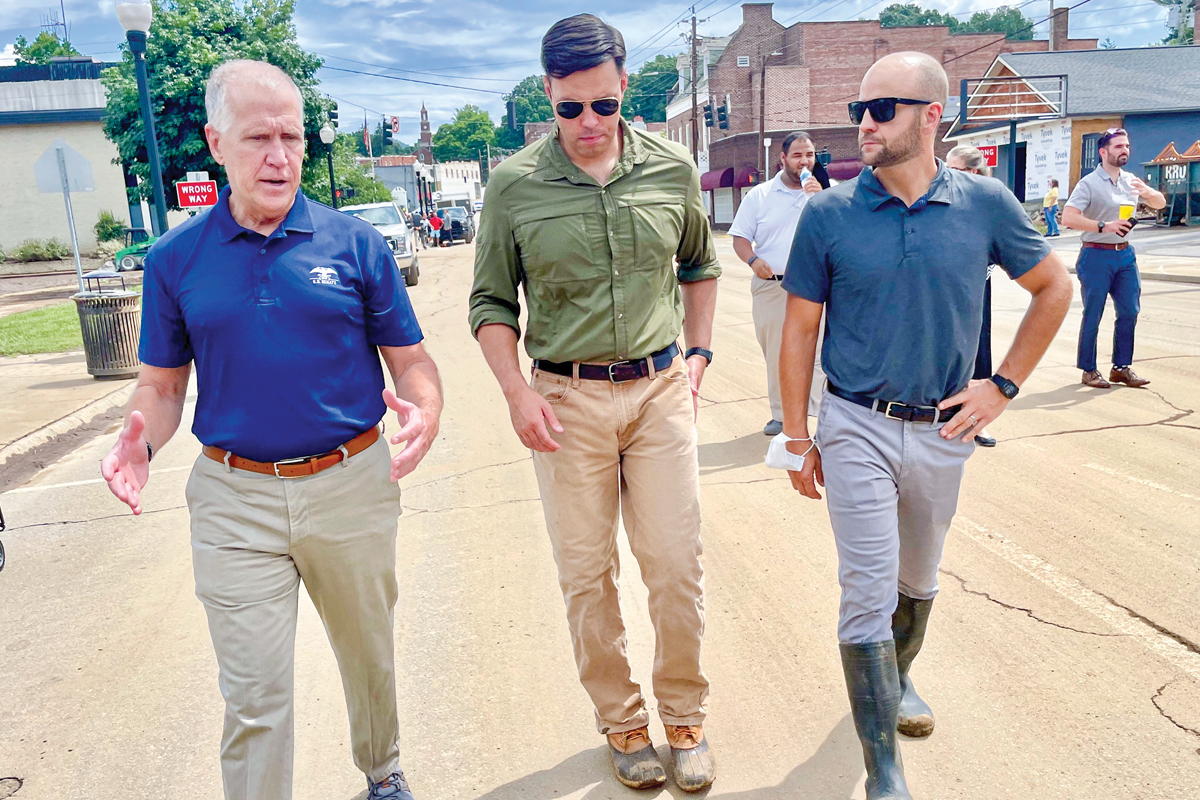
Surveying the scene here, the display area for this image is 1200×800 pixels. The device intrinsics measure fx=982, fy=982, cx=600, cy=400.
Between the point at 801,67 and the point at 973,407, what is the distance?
61.2 metres

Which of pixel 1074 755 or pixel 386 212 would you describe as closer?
pixel 1074 755

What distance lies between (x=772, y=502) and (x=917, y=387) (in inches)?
122

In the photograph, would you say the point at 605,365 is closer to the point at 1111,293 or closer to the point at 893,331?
the point at 893,331

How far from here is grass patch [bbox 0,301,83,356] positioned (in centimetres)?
1529

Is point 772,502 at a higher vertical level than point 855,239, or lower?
lower

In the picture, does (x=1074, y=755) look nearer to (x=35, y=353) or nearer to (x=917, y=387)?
(x=917, y=387)

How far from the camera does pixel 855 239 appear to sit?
3.02 m

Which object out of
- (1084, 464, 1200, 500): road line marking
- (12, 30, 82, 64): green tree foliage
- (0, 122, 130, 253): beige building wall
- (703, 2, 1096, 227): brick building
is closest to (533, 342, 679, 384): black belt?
(1084, 464, 1200, 500): road line marking

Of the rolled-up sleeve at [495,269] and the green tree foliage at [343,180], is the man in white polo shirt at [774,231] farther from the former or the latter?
the green tree foliage at [343,180]

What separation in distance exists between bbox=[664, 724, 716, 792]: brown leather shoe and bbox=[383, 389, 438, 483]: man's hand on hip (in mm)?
1317

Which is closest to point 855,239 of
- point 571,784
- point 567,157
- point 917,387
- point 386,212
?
point 917,387

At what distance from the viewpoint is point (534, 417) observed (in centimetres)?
312

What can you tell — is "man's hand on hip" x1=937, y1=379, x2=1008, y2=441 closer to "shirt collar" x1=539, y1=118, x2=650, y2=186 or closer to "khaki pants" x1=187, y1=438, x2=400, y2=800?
"shirt collar" x1=539, y1=118, x2=650, y2=186

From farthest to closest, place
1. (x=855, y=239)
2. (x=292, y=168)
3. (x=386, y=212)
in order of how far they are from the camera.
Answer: (x=386, y=212)
(x=855, y=239)
(x=292, y=168)
